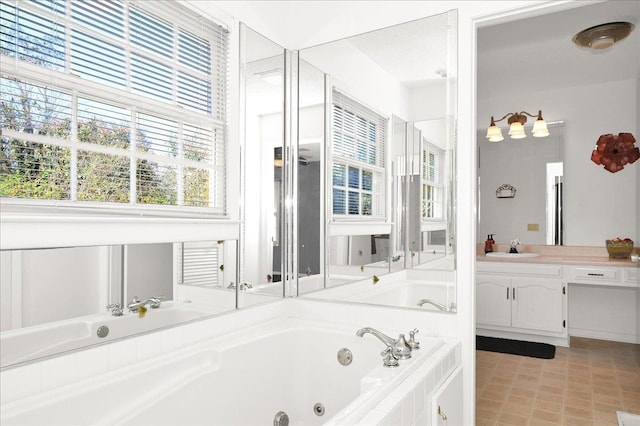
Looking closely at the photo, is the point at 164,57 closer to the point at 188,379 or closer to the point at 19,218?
the point at 19,218

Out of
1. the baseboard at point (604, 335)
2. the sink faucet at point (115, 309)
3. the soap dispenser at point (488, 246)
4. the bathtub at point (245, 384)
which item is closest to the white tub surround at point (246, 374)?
the bathtub at point (245, 384)

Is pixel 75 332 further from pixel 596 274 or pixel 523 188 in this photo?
pixel 523 188

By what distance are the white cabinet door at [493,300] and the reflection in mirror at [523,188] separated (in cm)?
68

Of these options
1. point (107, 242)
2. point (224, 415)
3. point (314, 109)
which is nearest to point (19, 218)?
point (107, 242)

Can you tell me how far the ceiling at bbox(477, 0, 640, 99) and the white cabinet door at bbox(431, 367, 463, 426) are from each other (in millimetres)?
2525

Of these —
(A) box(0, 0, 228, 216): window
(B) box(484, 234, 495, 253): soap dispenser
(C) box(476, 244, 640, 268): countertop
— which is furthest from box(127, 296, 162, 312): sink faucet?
(B) box(484, 234, 495, 253): soap dispenser

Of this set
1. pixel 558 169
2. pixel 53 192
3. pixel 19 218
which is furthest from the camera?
pixel 558 169

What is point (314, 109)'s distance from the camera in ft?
8.61

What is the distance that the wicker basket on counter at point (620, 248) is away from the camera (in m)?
4.19

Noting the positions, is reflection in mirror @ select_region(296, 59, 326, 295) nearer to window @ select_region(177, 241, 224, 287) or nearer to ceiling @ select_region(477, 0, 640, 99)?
window @ select_region(177, 241, 224, 287)

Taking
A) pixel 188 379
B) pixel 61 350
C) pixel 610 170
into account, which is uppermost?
pixel 610 170

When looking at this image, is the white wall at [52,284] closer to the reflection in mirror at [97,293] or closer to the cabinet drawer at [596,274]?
the reflection in mirror at [97,293]

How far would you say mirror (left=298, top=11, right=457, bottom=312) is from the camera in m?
2.20

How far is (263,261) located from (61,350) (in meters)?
1.15
